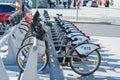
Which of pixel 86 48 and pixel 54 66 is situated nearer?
pixel 86 48

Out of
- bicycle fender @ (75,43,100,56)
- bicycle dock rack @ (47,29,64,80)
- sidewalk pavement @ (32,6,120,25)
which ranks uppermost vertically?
bicycle fender @ (75,43,100,56)

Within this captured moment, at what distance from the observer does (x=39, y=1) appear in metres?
46.5

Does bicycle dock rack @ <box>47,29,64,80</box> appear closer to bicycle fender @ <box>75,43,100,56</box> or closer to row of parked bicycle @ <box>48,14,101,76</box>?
row of parked bicycle @ <box>48,14,101,76</box>

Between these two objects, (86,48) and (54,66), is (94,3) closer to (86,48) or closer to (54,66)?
(54,66)

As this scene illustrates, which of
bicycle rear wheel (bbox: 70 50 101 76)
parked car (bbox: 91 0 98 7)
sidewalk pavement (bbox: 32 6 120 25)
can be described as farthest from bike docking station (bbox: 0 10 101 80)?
parked car (bbox: 91 0 98 7)

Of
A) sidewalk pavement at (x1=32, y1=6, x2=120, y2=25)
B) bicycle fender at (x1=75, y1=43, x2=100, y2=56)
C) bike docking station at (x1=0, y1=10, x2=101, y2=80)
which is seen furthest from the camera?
sidewalk pavement at (x1=32, y1=6, x2=120, y2=25)

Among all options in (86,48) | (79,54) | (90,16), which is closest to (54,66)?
(79,54)

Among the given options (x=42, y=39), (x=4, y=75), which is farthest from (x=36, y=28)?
(x=4, y=75)

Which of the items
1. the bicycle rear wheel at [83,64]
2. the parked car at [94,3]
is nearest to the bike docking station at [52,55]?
the bicycle rear wheel at [83,64]

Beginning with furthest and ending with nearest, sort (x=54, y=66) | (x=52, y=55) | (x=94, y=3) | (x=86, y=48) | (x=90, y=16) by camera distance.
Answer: (x=94, y=3) < (x=90, y=16) < (x=52, y=55) < (x=54, y=66) < (x=86, y=48)

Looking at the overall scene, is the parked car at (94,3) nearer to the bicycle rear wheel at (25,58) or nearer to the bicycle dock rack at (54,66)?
the bicycle dock rack at (54,66)

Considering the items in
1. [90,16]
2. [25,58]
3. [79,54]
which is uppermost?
[79,54]

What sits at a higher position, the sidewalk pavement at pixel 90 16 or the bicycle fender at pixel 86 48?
the bicycle fender at pixel 86 48

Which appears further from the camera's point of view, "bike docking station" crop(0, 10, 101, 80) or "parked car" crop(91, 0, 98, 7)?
"parked car" crop(91, 0, 98, 7)
